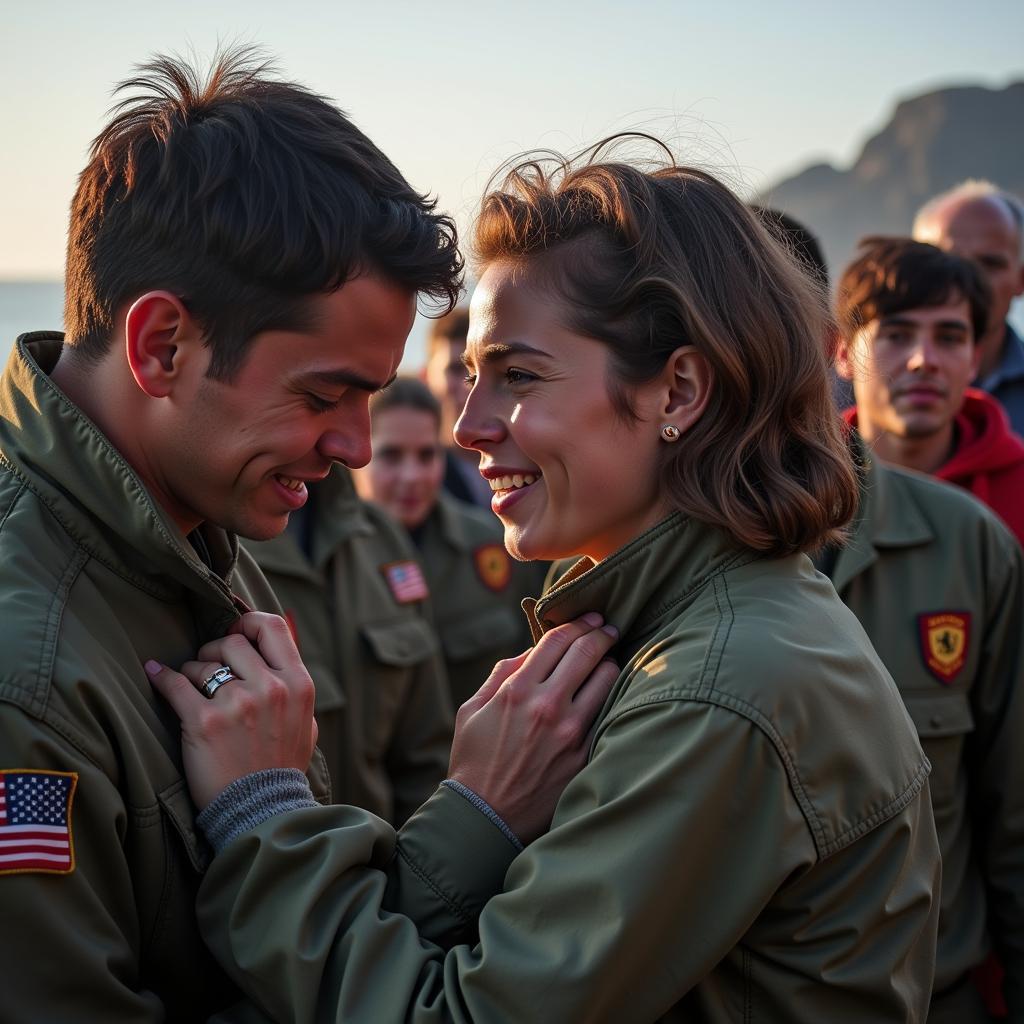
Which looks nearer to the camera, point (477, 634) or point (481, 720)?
point (481, 720)

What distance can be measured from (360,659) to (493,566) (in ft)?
3.94

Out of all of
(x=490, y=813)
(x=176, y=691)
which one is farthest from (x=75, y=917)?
(x=490, y=813)

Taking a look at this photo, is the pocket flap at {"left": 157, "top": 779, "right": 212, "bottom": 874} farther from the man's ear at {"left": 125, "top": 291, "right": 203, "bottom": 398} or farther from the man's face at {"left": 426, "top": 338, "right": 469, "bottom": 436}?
the man's face at {"left": 426, "top": 338, "right": 469, "bottom": 436}

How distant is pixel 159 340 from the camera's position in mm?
2123

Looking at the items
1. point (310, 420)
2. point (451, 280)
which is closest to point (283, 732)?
point (310, 420)

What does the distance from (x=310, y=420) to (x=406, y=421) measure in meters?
3.03

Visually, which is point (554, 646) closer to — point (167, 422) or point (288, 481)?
point (288, 481)

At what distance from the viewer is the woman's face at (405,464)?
5.19 m

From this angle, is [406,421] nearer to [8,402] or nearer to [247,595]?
[247,595]

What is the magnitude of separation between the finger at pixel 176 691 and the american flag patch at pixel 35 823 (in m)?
0.33

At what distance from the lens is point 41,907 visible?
5.51 feet

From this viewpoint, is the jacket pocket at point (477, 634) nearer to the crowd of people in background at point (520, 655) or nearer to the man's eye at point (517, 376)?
the crowd of people in background at point (520, 655)

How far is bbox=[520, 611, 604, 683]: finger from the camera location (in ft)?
7.20

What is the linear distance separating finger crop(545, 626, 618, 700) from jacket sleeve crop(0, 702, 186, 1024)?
77 centimetres
